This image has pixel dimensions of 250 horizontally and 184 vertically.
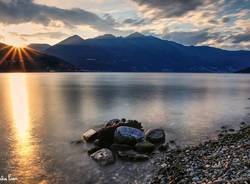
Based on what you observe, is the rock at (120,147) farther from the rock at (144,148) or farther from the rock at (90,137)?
the rock at (90,137)

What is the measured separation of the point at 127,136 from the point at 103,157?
4.96 metres

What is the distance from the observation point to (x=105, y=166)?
68.8ft

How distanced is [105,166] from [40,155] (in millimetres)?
6927

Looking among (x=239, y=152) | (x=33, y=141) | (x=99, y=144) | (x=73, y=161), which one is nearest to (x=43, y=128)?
(x=33, y=141)

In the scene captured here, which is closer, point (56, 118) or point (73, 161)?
point (73, 161)

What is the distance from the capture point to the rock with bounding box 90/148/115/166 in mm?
21612

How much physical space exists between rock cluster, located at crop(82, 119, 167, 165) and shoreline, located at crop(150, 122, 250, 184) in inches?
92.1

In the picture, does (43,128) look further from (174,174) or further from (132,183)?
(174,174)

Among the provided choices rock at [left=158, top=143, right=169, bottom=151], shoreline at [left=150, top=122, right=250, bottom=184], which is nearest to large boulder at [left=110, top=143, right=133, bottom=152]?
rock at [left=158, top=143, right=169, bottom=151]

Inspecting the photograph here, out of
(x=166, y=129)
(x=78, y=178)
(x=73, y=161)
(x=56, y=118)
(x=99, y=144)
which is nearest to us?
(x=78, y=178)

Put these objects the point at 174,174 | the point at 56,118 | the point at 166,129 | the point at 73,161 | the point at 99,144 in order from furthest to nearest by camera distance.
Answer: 1. the point at 56,118
2. the point at 166,129
3. the point at 99,144
4. the point at 73,161
5. the point at 174,174

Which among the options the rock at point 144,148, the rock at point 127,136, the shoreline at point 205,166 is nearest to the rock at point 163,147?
the rock at point 144,148

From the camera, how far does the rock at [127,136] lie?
2614 centimetres

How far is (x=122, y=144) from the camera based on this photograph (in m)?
25.7
